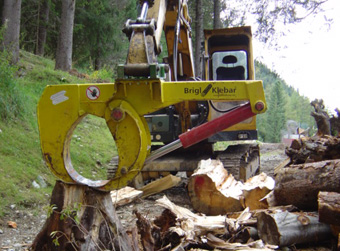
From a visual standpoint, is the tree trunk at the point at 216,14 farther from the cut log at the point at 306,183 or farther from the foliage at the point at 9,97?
the cut log at the point at 306,183

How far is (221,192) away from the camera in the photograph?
4.95 metres

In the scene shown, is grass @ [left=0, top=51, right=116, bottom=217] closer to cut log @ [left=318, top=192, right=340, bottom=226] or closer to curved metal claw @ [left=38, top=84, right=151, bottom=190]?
curved metal claw @ [left=38, top=84, right=151, bottom=190]

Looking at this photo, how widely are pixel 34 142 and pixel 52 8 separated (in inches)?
409

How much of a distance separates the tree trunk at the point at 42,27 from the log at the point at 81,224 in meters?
13.4

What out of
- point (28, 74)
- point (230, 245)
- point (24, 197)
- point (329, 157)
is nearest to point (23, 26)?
point (28, 74)

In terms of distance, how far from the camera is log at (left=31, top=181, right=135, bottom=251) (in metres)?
3.06

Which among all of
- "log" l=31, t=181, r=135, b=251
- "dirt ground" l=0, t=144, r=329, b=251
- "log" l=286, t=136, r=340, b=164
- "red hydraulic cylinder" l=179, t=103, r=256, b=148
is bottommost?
"dirt ground" l=0, t=144, r=329, b=251

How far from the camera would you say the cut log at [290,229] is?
3.37 metres

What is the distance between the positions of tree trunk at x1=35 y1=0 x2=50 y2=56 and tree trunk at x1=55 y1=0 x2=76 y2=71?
3.33m

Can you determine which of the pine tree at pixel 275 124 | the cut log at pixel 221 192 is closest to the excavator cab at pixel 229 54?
the cut log at pixel 221 192

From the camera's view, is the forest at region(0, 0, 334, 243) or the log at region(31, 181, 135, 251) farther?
the forest at region(0, 0, 334, 243)

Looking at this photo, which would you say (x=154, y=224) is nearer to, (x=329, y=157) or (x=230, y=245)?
(x=230, y=245)

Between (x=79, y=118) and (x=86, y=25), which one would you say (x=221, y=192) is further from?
(x=86, y=25)

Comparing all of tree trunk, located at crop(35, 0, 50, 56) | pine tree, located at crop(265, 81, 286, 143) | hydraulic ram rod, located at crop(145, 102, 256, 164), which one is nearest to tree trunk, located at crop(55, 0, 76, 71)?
tree trunk, located at crop(35, 0, 50, 56)
